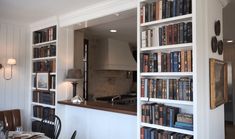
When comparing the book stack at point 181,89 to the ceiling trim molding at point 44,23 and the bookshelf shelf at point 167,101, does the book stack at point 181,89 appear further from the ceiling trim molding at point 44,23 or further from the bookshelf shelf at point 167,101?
the ceiling trim molding at point 44,23

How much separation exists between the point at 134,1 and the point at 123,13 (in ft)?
1.04

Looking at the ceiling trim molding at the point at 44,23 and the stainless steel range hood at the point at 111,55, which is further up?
the ceiling trim molding at the point at 44,23

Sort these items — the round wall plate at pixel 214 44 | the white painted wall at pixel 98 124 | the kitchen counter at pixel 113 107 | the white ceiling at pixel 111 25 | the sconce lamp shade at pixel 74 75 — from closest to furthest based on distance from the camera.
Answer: the round wall plate at pixel 214 44, the kitchen counter at pixel 113 107, the white painted wall at pixel 98 124, the white ceiling at pixel 111 25, the sconce lamp shade at pixel 74 75

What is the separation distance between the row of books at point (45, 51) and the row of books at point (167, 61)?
2.14 meters

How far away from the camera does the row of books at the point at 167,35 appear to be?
226 centimetres

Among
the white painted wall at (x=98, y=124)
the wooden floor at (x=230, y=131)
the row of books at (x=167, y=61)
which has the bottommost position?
the wooden floor at (x=230, y=131)

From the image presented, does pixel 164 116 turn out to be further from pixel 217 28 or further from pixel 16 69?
pixel 16 69

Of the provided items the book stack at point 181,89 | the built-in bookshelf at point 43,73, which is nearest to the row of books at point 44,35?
the built-in bookshelf at point 43,73

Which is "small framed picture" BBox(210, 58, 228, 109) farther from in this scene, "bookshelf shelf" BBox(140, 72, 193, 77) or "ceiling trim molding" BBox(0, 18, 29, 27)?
"ceiling trim molding" BBox(0, 18, 29, 27)

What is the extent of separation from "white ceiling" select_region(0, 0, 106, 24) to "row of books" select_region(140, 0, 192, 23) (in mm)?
864

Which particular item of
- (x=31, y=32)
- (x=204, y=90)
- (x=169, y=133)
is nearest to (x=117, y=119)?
(x=169, y=133)

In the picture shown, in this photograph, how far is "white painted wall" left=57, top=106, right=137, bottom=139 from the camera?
122 inches

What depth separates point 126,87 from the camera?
732 cm

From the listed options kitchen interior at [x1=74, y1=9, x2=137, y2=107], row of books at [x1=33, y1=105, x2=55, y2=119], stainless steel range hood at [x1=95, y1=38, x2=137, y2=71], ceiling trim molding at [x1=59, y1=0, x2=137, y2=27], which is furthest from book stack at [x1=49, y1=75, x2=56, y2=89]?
stainless steel range hood at [x1=95, y1=38, x2=137, y2=71]
